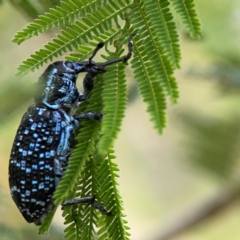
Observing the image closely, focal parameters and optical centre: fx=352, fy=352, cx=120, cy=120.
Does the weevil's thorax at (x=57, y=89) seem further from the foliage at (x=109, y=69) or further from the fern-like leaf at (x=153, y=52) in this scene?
the fern-like leaf at (x=153, y=52)

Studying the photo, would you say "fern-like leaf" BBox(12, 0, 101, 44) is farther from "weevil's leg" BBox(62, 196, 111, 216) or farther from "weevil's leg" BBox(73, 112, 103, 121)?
"weevil's leg" BBox(62, 196, 111, 216)

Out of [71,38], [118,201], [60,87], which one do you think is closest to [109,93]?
[71,38]

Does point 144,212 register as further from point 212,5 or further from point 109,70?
point 109,70

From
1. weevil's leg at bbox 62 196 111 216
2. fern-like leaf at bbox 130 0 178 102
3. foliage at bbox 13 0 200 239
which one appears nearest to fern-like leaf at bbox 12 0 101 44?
foliage at bbox 13 0 200 239

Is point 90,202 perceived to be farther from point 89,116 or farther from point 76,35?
point 76,35

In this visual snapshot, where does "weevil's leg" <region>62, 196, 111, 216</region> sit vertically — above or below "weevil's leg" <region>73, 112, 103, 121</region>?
below
